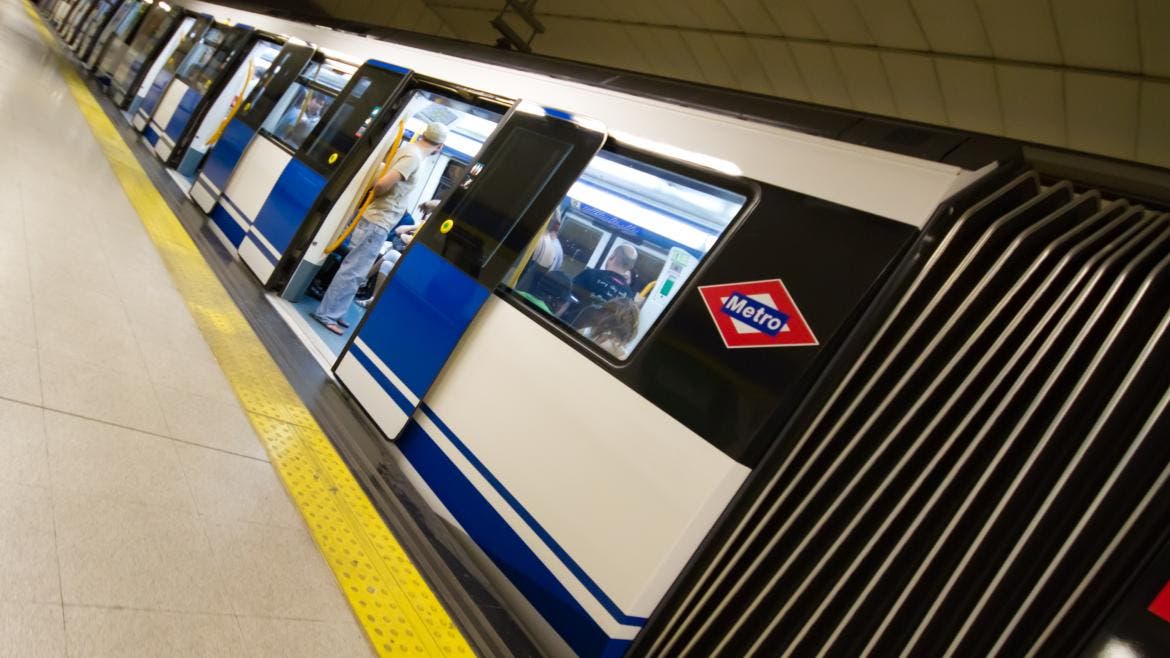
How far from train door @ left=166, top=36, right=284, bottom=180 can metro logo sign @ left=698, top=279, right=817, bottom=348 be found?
233 inches

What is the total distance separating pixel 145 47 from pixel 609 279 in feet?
32.6

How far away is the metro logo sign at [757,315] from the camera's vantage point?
2.19 m

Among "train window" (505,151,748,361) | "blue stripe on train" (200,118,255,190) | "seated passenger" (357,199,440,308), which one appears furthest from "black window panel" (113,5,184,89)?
"train window" (505,151,748,361)

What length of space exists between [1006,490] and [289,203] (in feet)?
16.1

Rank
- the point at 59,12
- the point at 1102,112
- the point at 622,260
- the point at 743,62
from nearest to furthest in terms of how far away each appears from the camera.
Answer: the point at 622,260
the point at 1102,112
the point at 743,62
the point at 59,12

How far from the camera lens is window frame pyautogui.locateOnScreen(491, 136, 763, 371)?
97.8 inches

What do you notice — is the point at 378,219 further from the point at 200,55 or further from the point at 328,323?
the point at 200,55

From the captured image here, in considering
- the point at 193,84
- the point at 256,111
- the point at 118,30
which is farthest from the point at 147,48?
the point at 256,111

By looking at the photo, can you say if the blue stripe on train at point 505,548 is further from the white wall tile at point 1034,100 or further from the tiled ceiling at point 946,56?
the white wall tile at point 1034,100

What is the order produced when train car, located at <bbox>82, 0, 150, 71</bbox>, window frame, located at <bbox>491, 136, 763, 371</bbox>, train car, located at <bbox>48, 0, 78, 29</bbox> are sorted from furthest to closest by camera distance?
train car, located at <bbox>48, 0, 78, 29</bbox> → train car, located at <bbox>82, 0, 150, 71</bbox> → window frame, located at <bbox>491, 136, 763, 371</bbox>

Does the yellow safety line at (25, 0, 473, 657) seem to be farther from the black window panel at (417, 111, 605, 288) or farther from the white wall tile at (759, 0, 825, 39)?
the white wall tile at (759, 0, 825, 39)

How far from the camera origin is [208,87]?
7.39m

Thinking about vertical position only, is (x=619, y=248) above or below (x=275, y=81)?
above

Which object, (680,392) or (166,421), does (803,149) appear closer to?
(680,392)
